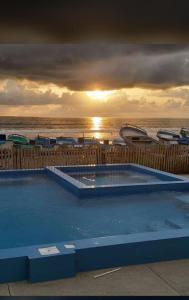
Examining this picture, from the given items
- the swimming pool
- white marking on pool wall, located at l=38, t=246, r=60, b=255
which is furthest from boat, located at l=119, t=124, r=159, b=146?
white marking on pool wall, located at l=38, t=246, r=60, b=255

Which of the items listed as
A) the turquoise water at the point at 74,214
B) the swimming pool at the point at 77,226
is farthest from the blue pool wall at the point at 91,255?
the turquoise water at the point at 74,214

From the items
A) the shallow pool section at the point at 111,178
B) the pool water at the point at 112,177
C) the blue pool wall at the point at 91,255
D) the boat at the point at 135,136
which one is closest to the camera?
the blue pool wall at the point at 91,255

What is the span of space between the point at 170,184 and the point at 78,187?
2.56 m

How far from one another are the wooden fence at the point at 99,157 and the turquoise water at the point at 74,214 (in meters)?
2.03

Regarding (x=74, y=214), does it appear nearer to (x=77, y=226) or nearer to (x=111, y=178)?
(x=77, y=226)

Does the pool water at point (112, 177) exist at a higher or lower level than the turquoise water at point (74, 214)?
higher

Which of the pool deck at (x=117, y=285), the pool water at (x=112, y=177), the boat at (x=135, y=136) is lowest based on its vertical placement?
the pool deck at (x=117, y=285)

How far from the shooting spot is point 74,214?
301 inches

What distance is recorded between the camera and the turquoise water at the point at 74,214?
21.2ft

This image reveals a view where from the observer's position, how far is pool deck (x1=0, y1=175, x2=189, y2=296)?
3.51 meters

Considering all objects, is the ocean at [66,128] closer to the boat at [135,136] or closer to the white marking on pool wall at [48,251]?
the boat at [135,136]

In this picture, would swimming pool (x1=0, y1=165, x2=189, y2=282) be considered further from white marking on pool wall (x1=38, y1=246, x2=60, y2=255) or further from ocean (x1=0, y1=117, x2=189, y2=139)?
ocean (x1=0, y1=117, x2=189, y2=139)

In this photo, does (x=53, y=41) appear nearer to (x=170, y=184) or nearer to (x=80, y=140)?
(x=170, y=184)

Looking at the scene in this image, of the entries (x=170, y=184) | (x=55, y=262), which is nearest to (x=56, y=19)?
(x=55, y=262)
